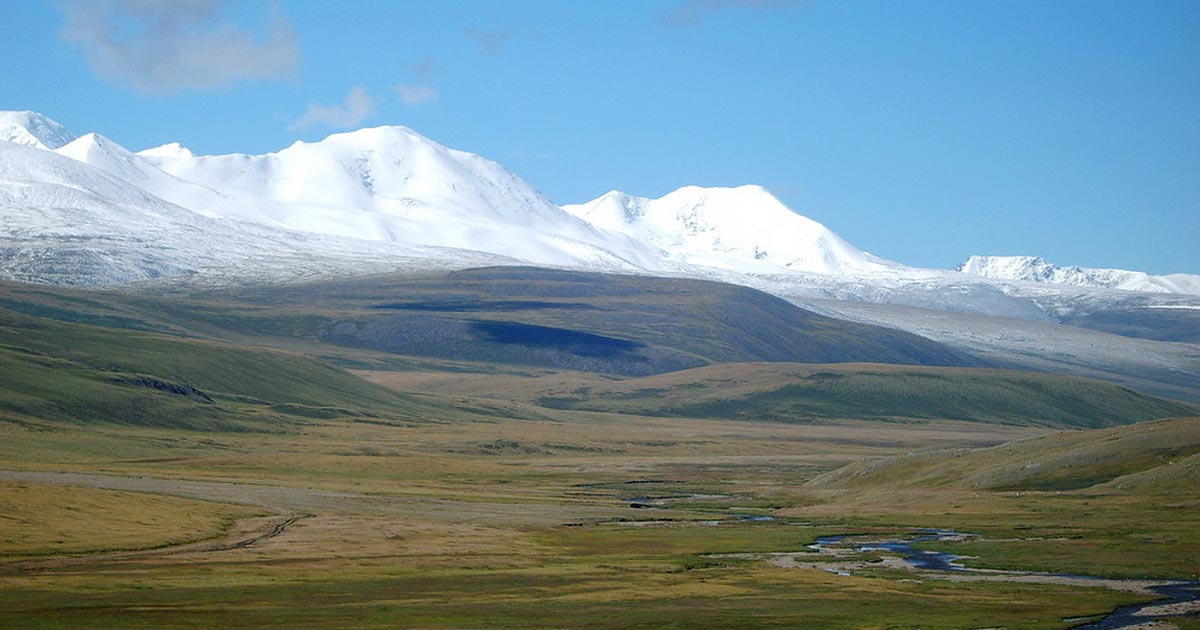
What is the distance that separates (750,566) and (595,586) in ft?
44.9

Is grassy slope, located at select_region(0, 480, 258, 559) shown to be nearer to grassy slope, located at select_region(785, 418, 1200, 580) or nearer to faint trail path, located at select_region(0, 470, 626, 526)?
faint trail path, located at select_region(0, 470, 626, 526)

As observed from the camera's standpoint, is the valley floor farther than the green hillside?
No

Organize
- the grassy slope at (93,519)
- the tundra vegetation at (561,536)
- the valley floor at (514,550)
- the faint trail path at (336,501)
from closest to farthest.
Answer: the valley floor at (514,550) < the tundra vegetation at (561,536) < the grassy slope at (93,519) < the faint trail path at (336,501)

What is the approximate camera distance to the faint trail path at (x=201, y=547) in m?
60.7

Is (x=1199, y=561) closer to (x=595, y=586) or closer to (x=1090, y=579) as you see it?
(x=1090, y=579)

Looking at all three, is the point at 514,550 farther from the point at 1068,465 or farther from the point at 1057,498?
the point at 1068,465

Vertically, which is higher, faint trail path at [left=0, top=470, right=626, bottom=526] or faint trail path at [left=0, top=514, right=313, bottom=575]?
faint trail path at [left=0, top=514, right=313, bottom=575]

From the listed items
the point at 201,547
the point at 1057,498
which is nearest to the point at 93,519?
the point at 201,547

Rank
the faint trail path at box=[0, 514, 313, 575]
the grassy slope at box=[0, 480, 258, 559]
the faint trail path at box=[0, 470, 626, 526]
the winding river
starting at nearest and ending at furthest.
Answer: the winding river, the faint trail path at box=[0, 514, 313, 575], the grassy slope at box=[0, 480, 258, 559], the faint trail path at box=[0, 470, 626, 526]

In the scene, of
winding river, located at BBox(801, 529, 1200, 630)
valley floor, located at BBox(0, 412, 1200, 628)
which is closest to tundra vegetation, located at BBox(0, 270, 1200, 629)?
valley floor, located at BBox(0, 412, 1200, 628)

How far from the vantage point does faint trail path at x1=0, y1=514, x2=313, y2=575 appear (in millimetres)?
60719

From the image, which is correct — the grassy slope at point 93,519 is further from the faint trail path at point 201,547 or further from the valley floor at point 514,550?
the faint trail path at point 201,547

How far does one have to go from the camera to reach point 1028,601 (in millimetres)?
60000

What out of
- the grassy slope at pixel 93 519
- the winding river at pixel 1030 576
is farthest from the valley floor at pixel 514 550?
the winding river at pixel 1030 576
